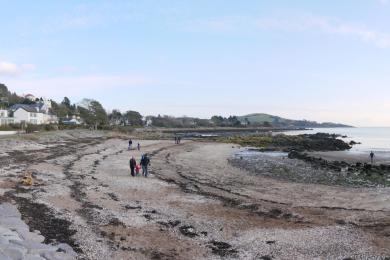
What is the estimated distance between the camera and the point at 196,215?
1855 cm

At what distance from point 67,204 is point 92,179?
8277 mm

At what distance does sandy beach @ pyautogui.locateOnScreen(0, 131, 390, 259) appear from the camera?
1379 centimetres

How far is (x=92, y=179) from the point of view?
90.0 ft

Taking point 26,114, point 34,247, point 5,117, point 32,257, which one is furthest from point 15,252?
point 26,114

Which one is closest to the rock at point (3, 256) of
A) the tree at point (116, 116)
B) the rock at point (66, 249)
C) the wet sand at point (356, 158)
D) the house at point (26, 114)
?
the rock at point (66, 249)

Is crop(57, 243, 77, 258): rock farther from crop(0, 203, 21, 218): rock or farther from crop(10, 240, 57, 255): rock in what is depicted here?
crop(0, 203, 21, 218): rock

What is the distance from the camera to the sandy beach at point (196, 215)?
1379 cm

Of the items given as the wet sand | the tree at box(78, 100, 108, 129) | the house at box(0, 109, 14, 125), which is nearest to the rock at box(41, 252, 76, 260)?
the wet sand

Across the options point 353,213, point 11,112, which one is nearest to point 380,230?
point 353,213

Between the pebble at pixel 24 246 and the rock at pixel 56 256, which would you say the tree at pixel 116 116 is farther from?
the rock at pixel 56 256

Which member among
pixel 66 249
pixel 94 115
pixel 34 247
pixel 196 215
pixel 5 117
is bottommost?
pixel 196 215

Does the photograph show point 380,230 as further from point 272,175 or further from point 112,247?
point 272,175

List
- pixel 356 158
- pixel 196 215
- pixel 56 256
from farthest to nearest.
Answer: pixel 356 158
pixel 196 215
pixel 56 256

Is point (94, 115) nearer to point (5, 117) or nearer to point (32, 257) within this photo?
point (5, 117)
